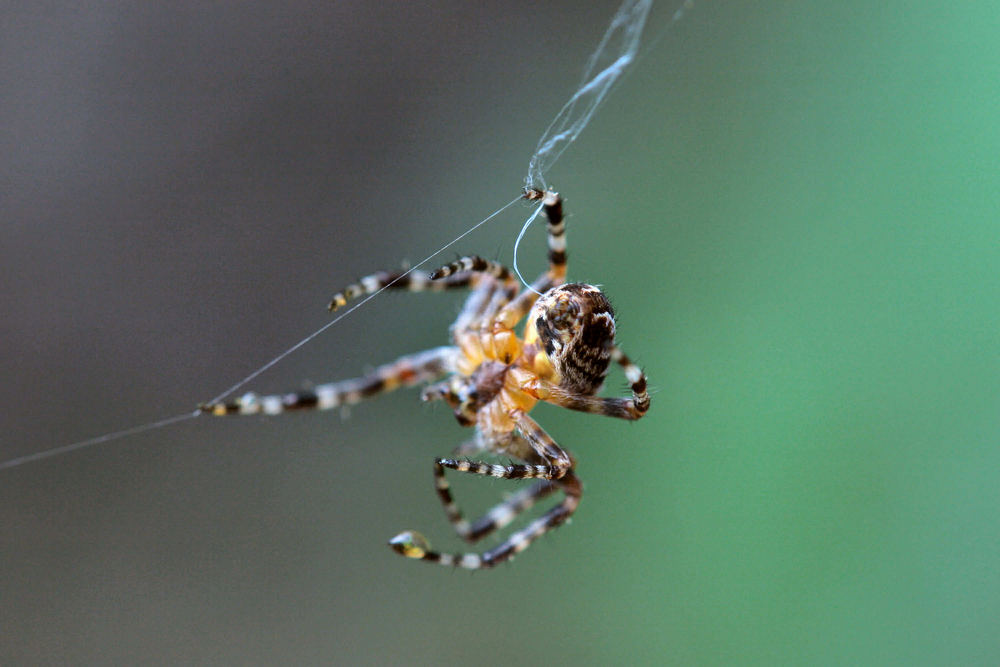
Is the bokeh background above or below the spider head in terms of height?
above

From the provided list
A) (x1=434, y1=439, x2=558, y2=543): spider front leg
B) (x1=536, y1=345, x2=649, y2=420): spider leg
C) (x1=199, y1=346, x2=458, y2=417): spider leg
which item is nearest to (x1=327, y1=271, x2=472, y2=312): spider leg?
(x1=199, y1=346, x2=458, y2=417): spider leg

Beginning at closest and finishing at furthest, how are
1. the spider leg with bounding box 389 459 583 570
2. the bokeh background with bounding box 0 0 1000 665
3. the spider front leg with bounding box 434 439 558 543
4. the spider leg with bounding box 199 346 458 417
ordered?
the spider leg with bounding box 389 459 583 570 < the spider leg with bounding box 199 346 458 417 < the spider front leg with bounding box 434 439 558 543 < the bokeh background with bounding box 0 0 1000 665

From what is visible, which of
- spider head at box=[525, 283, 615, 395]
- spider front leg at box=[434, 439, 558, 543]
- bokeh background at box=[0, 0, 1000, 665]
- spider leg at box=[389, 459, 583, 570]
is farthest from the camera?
bokeh background at box=[0, 0, 1000, 665]

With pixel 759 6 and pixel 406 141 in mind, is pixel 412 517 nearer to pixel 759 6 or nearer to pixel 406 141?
pixel 406 141

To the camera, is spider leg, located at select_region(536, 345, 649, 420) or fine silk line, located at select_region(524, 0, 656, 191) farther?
fine silk line, located at select_region(524, 0, 656, 191)

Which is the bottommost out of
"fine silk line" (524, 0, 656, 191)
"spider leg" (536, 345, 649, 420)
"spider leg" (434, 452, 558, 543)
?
"spider leg" (536, 345, 649, 420)

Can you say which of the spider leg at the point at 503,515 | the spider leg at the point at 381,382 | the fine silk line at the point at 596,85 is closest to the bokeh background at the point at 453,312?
the fine silk line at the point at 596,85

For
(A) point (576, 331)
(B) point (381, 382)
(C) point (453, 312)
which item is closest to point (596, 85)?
(C) point (453, 312)

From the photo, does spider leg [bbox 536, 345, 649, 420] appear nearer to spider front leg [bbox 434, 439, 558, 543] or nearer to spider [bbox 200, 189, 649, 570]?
spider [bbox 200, 189, 649, 570]

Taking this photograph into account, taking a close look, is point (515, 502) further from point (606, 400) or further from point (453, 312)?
point (453, 312)
